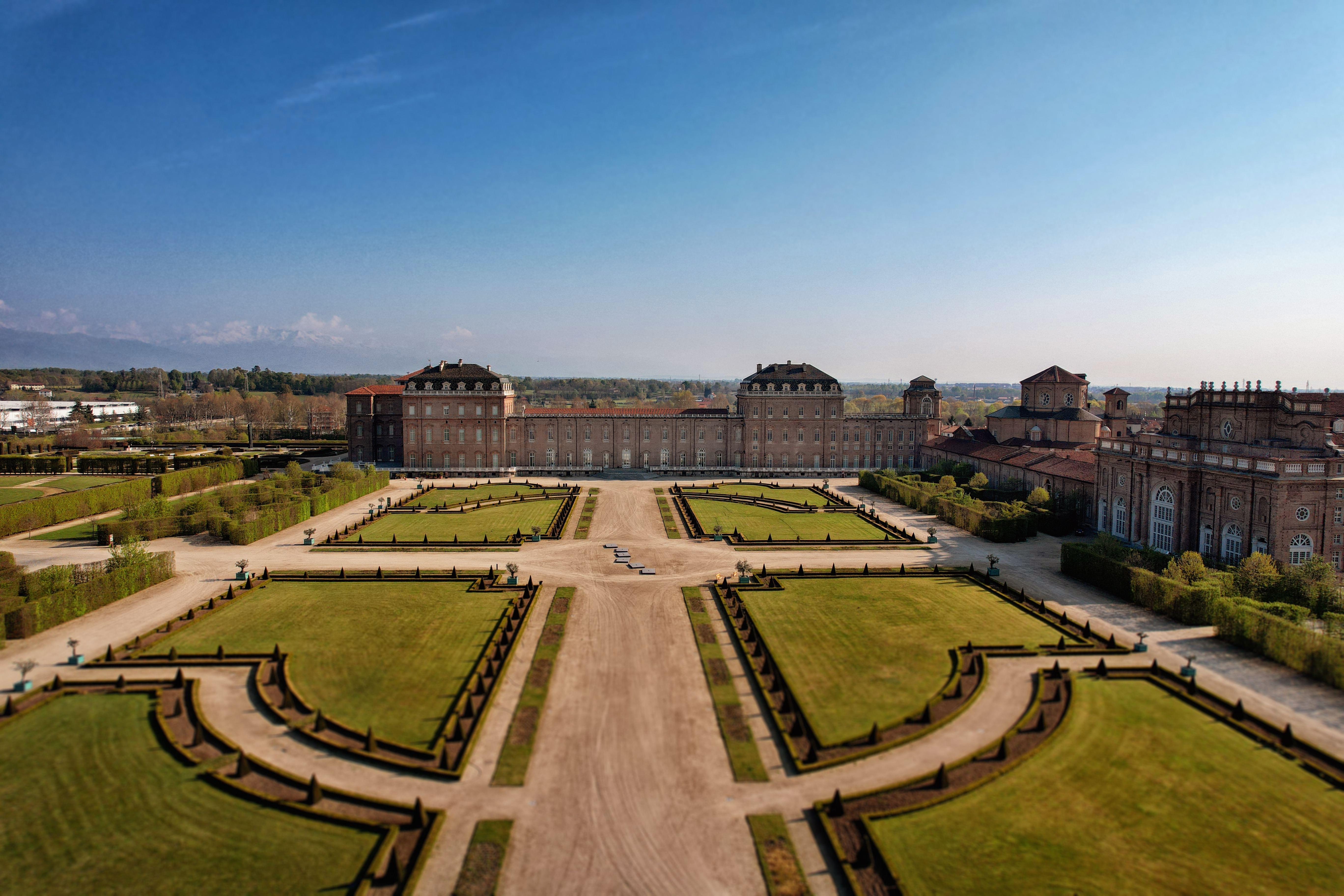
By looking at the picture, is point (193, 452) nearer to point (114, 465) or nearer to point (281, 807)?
point (114, 465)

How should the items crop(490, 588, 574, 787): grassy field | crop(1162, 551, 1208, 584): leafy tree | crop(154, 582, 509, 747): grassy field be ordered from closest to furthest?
crop(490, 588, 574, 787): grassy field < crop(154, 582, 509, 747): grassy field < crop(1162, 551, 1208, 584): leafy tree

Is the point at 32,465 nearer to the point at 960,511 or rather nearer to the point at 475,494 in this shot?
the point at 475,494

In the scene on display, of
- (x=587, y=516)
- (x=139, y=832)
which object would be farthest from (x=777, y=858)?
(x=587, y=516)

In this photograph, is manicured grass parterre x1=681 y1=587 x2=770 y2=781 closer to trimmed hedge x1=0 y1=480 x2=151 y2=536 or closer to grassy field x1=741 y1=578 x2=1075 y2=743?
grassy field x1=741 y1=578 x2=1075 y2=743

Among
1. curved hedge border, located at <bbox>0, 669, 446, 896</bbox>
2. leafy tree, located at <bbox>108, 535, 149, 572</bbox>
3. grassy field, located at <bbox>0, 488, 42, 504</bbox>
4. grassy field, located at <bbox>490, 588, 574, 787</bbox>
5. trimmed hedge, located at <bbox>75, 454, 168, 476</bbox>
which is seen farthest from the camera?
trimmed hedge, located at <bbox>75, 454, 168, 476</bbox>

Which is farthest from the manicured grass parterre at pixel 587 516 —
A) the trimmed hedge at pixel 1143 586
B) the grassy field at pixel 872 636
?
the trimmed hedge at pixel 1143 586

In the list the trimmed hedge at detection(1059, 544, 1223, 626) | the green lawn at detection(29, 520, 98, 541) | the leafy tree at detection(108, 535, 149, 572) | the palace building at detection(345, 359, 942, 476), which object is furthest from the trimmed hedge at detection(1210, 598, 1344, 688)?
the green lawn at detection(29, 520, 98, 541)
